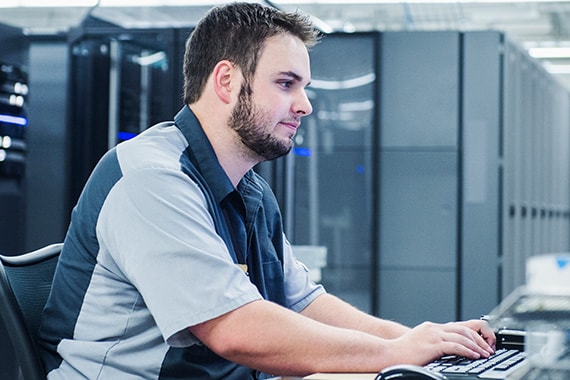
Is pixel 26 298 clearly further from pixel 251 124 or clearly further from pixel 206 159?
pixel 251 124

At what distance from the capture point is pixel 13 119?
4.34m

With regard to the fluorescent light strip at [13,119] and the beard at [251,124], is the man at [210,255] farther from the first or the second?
the fluorescent light strip at [13,119]

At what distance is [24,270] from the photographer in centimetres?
171

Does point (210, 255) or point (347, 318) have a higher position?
point (210, 255)

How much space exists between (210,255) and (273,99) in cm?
40

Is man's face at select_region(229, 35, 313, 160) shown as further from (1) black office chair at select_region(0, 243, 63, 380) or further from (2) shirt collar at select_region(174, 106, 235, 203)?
(1) black office chair at select_region(0, 243, 63, 380)

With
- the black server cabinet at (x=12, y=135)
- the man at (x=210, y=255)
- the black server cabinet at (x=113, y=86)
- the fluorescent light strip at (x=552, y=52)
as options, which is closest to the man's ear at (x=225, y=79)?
the man at (x=210, y=255)

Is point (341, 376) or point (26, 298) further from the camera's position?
point (26, 298)

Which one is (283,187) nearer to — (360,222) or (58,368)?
(360,222)

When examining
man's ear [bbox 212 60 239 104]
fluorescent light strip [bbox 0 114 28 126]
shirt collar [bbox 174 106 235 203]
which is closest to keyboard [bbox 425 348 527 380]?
shirt collar [bbox 174 106 235 203]

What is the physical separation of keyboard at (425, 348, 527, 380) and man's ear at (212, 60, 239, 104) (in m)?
0.65

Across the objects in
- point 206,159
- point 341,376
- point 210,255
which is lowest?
point 341,376

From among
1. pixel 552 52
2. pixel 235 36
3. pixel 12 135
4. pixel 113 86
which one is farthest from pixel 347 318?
pixel 552 52

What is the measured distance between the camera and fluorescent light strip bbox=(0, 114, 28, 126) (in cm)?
428
